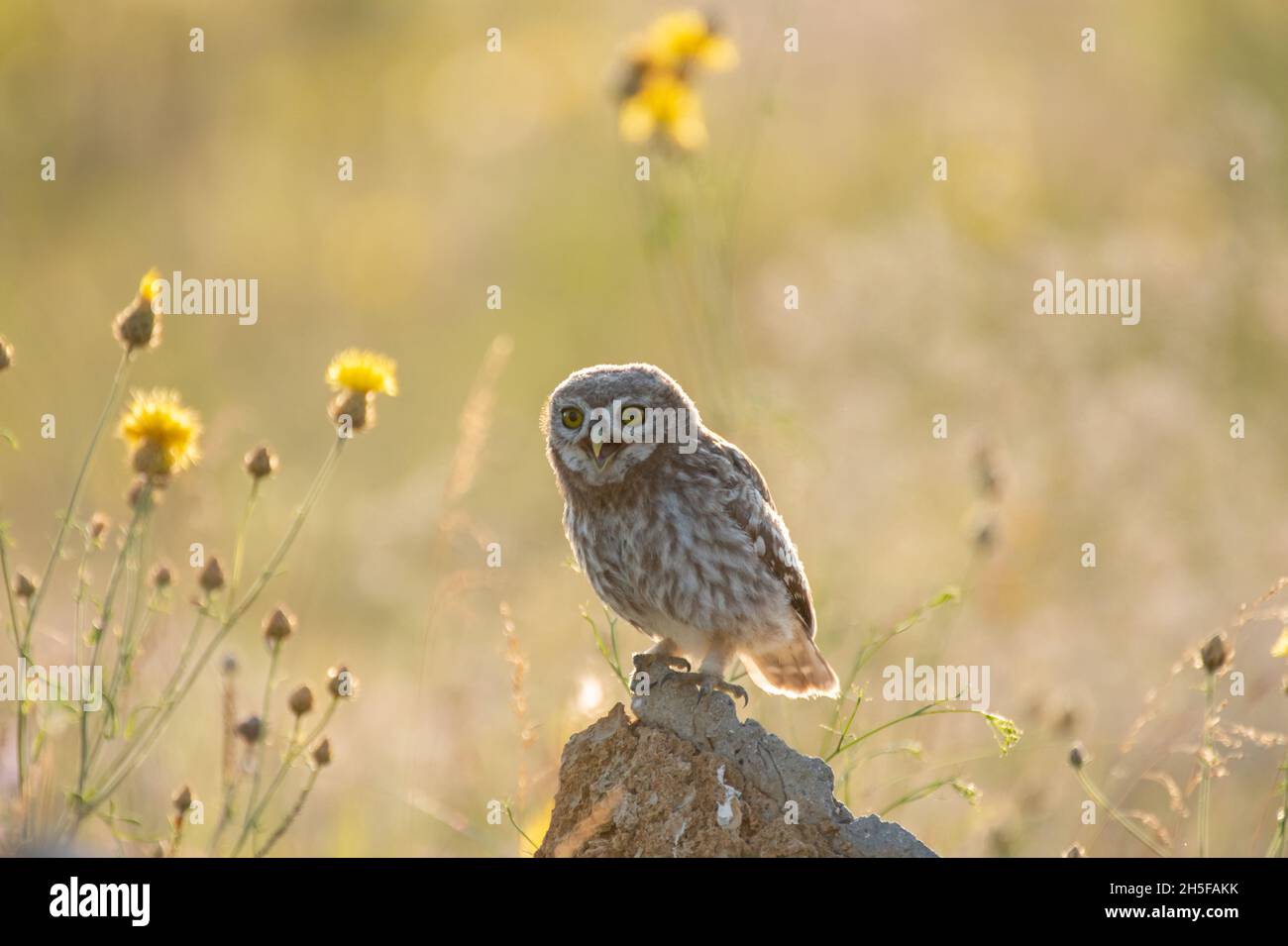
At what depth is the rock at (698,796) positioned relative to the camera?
454 cm

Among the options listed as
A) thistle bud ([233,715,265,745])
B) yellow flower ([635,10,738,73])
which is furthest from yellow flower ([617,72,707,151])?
thistle bud ([233,715,265,745])

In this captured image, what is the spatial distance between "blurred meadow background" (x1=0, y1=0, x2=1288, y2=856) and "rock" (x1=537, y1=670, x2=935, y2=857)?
0.43 meters

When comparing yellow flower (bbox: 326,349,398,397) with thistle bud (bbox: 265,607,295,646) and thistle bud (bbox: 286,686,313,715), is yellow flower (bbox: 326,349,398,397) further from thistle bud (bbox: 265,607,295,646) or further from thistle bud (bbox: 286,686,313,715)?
thistle bud (bbox: 286,686,313,715)

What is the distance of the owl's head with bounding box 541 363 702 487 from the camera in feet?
18.7

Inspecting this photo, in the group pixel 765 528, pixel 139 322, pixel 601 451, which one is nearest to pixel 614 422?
pixel 601 451

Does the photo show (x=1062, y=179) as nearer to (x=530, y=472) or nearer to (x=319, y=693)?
(x=530, y=472)

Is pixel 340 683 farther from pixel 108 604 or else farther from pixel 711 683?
pixel 711 683

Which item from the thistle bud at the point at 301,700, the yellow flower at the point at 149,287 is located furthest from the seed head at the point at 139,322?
the thistle bud at the point at 301,700

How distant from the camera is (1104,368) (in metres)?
11.5

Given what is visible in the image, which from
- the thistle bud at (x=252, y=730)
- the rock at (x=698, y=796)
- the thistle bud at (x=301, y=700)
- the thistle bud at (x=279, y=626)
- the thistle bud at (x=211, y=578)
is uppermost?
the thistle bud at (x=211, y=578)

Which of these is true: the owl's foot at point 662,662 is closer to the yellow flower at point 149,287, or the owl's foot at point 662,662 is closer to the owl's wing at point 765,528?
the owl's wing at point 765,528

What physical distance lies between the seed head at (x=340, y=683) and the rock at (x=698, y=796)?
2.50 feet

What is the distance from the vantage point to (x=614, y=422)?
18.5 feet

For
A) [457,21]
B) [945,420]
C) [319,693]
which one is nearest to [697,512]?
[319,693]
